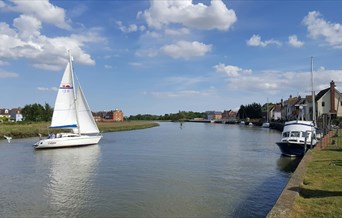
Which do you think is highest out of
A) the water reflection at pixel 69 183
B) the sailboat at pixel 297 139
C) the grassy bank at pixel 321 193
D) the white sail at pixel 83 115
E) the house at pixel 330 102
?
the house at pixel 330 102

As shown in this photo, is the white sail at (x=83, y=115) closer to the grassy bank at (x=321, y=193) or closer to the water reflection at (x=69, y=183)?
the water reflection at (x=69, y=183)

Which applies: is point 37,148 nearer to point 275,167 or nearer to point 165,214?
point 275,167

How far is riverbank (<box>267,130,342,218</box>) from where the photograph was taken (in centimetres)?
1066

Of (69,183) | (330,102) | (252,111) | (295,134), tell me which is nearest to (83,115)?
(295,134)

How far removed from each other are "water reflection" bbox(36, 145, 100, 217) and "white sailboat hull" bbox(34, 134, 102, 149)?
799 centimetres

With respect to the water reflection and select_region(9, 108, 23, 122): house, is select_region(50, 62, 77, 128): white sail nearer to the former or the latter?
the water reflection

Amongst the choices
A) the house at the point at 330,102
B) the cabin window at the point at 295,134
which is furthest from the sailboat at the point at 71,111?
the house at the point at 330,102

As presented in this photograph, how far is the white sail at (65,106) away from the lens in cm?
4862

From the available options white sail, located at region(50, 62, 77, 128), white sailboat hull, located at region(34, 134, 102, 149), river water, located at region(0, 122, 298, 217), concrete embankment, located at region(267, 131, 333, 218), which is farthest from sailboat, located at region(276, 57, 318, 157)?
white sail, located at region(50, 62, 77, 128)

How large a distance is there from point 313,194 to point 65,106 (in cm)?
4099

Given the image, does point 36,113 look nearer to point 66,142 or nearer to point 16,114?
point 66,142

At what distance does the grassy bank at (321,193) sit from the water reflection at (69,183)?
8.84m

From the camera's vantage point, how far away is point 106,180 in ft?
73.6

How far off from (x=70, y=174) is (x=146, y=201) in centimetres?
1011
